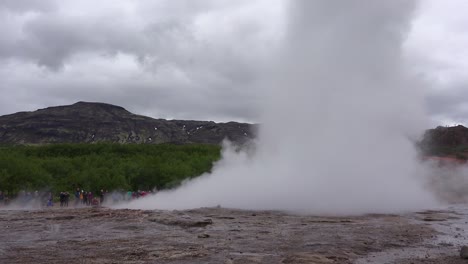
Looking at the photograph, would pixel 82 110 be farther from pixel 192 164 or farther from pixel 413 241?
pixel 413 241

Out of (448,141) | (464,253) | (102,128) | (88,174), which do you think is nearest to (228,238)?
(464,253)

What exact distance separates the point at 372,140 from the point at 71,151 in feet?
213

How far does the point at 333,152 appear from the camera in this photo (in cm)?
2041

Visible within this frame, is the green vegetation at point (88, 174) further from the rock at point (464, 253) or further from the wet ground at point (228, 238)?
the rock at point (464, 253)

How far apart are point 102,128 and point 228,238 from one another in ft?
527

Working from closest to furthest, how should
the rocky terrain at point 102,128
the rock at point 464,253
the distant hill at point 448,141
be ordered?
the rock at point 464,253 → the distant hill at point 448,141 → the rocky terrain at point 102,128

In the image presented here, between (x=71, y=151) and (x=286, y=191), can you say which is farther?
(x=71, y=151)

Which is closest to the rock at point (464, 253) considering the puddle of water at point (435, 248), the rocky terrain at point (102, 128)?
the puddle of water at point (435, 248)

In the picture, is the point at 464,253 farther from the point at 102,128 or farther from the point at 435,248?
the point at 102,128

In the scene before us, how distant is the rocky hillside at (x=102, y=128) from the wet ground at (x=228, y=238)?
13000 centimetres

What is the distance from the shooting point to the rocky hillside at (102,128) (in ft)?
506

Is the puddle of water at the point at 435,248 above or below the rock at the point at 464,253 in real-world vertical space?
below

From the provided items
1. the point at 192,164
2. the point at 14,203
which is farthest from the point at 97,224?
the point at 192,164

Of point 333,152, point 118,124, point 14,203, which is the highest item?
point 118,124
